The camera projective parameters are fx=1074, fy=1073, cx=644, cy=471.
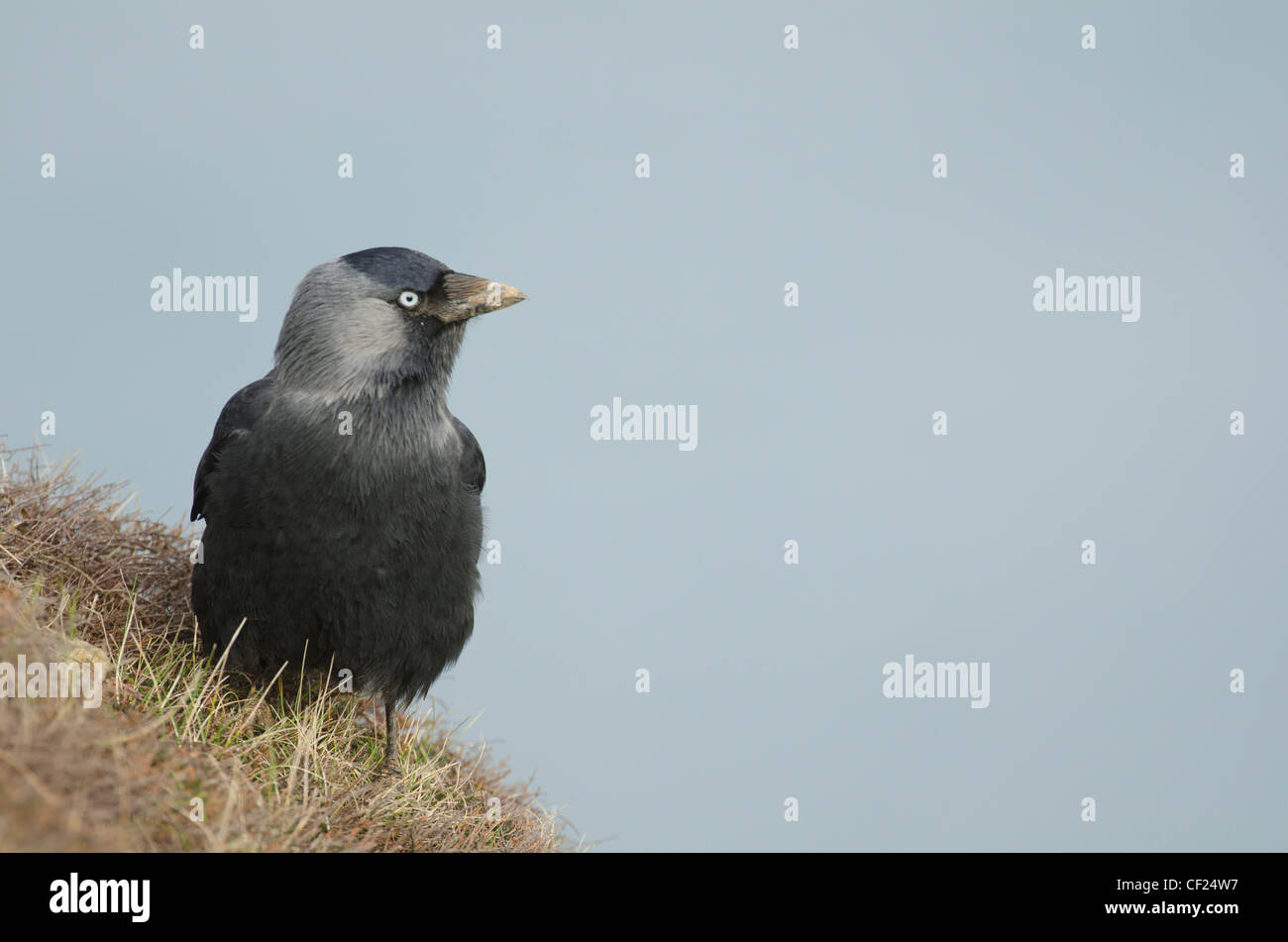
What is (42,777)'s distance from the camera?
2.73 metres

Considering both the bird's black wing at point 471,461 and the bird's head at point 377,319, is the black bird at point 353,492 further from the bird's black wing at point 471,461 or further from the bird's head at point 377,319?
the bird's black wing at point 471,461

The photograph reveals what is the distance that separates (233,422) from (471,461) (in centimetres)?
117

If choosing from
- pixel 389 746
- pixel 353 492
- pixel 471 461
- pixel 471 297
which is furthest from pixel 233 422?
pixel 389 746

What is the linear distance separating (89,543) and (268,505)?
1.27 m

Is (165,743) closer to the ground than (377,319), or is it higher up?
closer to the ground

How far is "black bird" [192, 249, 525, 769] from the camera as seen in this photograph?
4891mm

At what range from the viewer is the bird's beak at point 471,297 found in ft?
16.9

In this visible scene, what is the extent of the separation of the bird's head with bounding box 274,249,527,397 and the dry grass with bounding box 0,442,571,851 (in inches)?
54.4

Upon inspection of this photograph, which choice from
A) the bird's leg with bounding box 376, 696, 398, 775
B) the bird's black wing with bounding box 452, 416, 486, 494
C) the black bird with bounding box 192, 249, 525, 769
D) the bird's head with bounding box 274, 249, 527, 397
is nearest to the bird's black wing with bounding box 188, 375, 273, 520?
the black bird with bounding box 192, 249, 525, 769

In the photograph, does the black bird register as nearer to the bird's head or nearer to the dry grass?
the bird's head

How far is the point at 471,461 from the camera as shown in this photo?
552 centimetres

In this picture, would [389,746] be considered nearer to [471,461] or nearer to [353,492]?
[353,492]
